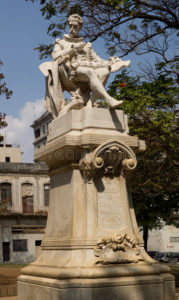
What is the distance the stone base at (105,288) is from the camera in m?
8.09

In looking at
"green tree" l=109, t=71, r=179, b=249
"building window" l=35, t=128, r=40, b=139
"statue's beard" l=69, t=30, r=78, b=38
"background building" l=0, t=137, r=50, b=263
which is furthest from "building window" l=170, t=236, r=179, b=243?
"statue's beard" l=69, t=30, r=78, b=38

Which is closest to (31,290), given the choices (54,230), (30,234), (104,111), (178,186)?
(54,230)

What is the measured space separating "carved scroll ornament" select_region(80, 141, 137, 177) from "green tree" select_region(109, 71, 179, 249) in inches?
207

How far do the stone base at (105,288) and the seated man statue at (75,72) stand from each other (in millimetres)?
3088

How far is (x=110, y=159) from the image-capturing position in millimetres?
8930

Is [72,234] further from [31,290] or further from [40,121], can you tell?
[40,121]

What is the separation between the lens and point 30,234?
1794 inches

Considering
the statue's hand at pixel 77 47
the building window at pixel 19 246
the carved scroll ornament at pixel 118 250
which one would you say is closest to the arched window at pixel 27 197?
the building window at pixel 19 246

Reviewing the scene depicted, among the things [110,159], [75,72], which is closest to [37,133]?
[75,72]

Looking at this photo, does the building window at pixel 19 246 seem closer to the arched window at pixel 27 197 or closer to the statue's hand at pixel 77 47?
the arched window at pixel 27 197

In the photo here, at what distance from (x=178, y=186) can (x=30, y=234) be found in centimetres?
2998

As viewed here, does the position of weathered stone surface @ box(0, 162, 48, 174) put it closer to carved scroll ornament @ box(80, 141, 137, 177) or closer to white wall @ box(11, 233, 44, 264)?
white wall @ box(11, 233, 44, 264)

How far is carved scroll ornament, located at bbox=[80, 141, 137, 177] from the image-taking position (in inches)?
344

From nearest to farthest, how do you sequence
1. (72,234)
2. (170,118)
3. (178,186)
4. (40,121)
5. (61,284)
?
(61,284)
(72,234)
(170,118)
(178,186)
(40,121)
